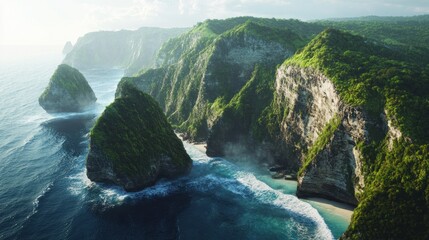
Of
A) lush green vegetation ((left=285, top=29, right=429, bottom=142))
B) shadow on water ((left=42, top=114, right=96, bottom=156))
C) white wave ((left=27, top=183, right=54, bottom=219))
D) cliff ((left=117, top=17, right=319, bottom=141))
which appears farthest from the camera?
cliff ((left=117, top=17, right=319, bottom=141))

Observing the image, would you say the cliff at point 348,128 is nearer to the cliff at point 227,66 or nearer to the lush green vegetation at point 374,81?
the lush green vegetation at point 374,81

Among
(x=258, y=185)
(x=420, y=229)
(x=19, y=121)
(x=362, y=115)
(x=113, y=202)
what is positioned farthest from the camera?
(x=19, y=121)

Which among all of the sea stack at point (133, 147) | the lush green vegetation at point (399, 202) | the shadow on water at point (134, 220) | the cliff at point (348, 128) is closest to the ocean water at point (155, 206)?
the shadow on water at point (134, 220)

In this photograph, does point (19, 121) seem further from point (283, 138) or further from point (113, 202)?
point (283, 138)

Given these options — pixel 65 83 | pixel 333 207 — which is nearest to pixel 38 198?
pixel 333 207

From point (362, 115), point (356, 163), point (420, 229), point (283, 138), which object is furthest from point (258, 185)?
point (420, 229)

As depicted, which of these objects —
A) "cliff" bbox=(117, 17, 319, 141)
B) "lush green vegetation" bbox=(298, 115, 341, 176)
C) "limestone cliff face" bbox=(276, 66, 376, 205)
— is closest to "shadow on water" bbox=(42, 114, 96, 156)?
"cliff" bbox=(117, 17, 319, 141)

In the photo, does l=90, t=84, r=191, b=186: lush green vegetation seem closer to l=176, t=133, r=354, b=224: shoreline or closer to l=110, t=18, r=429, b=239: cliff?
l=110, t=18, r=429, b=239: cliff
